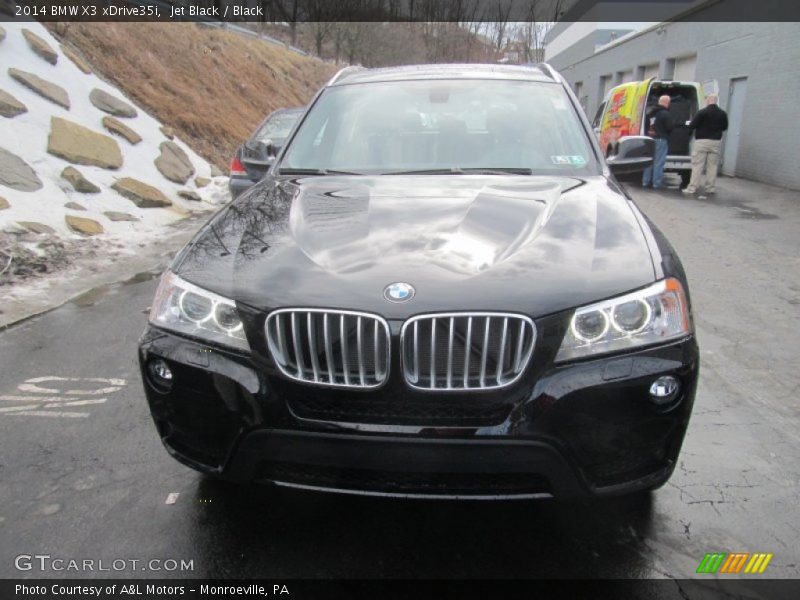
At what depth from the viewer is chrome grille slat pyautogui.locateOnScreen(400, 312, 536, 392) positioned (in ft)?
6.62

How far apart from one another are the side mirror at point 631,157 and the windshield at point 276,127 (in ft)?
21.5

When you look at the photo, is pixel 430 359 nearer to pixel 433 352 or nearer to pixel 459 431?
pixel 433 352

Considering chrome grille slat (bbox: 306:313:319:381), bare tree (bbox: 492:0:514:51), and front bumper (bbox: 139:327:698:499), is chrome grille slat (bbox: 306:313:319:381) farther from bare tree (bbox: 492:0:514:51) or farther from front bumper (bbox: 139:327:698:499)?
bare tree (bbox: 492:0:514:51)

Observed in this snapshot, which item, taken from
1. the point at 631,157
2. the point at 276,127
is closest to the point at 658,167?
the point at 276,127

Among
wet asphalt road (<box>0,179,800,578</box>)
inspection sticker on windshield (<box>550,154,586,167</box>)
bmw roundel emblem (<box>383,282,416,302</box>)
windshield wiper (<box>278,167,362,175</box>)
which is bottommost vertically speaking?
wet asphalt road (<box>0,179,800,578</box>)

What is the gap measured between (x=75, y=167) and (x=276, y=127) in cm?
290

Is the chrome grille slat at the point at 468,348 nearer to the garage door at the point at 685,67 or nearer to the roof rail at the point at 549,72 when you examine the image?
the roof rail at the point at 549,72

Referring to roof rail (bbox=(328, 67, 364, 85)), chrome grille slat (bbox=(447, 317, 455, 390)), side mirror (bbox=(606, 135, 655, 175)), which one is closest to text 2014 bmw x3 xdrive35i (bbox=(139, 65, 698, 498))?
chrome grille slat (bbox=(447, 317, 455, 390))

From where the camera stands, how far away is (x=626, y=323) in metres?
2.11

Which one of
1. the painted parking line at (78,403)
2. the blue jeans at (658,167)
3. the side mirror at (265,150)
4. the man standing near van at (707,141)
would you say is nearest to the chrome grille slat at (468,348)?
the side mirror at (265,150)

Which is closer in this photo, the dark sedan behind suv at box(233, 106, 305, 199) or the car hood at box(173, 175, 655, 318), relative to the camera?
the car hood at box(173, 175, 655, 318)

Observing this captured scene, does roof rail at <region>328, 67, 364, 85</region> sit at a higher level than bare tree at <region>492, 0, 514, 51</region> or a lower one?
lower

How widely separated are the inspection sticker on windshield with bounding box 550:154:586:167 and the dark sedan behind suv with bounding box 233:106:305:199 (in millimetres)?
1632

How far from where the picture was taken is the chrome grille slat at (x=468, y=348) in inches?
79.4
